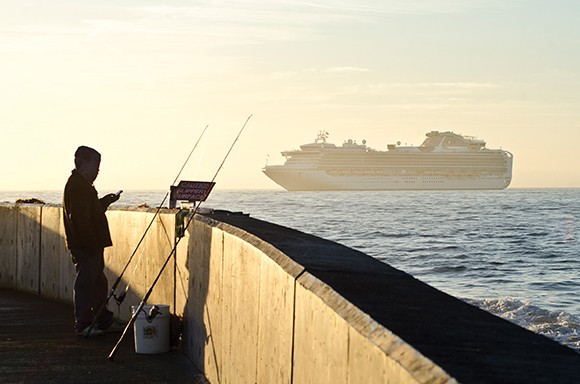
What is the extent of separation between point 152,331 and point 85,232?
1.38m

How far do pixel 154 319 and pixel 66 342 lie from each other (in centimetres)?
122

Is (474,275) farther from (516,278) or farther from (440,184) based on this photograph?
(440,184)

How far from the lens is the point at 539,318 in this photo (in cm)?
1803

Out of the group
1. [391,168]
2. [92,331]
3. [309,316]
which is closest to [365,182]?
[391,168]

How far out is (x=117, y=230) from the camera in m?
9.14

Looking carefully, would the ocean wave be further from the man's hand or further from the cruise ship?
the cruise ship

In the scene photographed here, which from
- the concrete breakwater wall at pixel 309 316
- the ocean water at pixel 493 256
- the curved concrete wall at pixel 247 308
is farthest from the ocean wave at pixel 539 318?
the concrete breakwater wall at pixel 309 316

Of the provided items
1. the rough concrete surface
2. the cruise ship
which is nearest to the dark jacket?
the rough concrete surface

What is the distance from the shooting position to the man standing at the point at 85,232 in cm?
809

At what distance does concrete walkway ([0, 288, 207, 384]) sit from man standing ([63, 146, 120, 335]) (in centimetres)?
20

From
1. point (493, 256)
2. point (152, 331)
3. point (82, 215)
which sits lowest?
point (493, 256)

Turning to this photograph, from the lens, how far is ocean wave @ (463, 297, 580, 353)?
16.1 meters

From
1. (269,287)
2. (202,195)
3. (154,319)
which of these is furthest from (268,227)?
(202,195)

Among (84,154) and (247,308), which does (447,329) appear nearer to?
(247,308)
